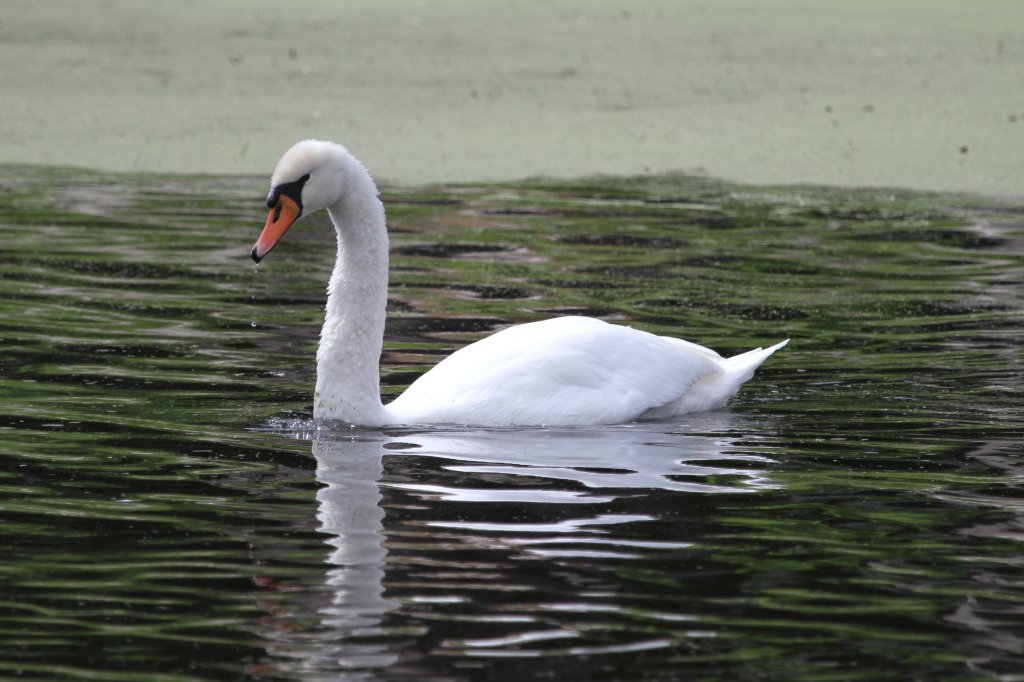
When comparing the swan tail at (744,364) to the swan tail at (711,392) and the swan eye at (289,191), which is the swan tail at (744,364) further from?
the swan eye at (289,191)

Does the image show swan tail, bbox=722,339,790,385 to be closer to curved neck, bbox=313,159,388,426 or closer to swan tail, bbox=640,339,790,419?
swan tail, bbox=640,339,790,419

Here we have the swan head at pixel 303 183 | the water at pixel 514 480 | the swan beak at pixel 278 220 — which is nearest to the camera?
the water at pixel 514 480

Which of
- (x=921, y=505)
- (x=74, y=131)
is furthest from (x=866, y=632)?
(x=74, y=131)

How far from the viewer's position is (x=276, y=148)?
11836 millimetres

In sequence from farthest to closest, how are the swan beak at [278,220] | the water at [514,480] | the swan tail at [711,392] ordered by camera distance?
the swan tail at [711,392], the swan beak at [278,220], the water at [514,480]

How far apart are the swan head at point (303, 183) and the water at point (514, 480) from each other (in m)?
0.68

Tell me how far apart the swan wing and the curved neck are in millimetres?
149

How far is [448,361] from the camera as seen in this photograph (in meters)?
6.06

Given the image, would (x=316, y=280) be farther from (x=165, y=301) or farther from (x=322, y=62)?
(x=322, y=62)

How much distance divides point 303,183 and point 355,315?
0.48 m

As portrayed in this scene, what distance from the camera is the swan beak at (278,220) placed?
5.64 m

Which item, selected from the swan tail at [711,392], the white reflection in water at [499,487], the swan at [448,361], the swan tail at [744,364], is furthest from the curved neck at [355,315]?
the swan tail at [744,364]

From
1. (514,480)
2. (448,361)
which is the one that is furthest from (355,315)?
(514,480)

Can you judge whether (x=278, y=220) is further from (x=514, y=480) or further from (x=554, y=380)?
(x=514, y=480)
